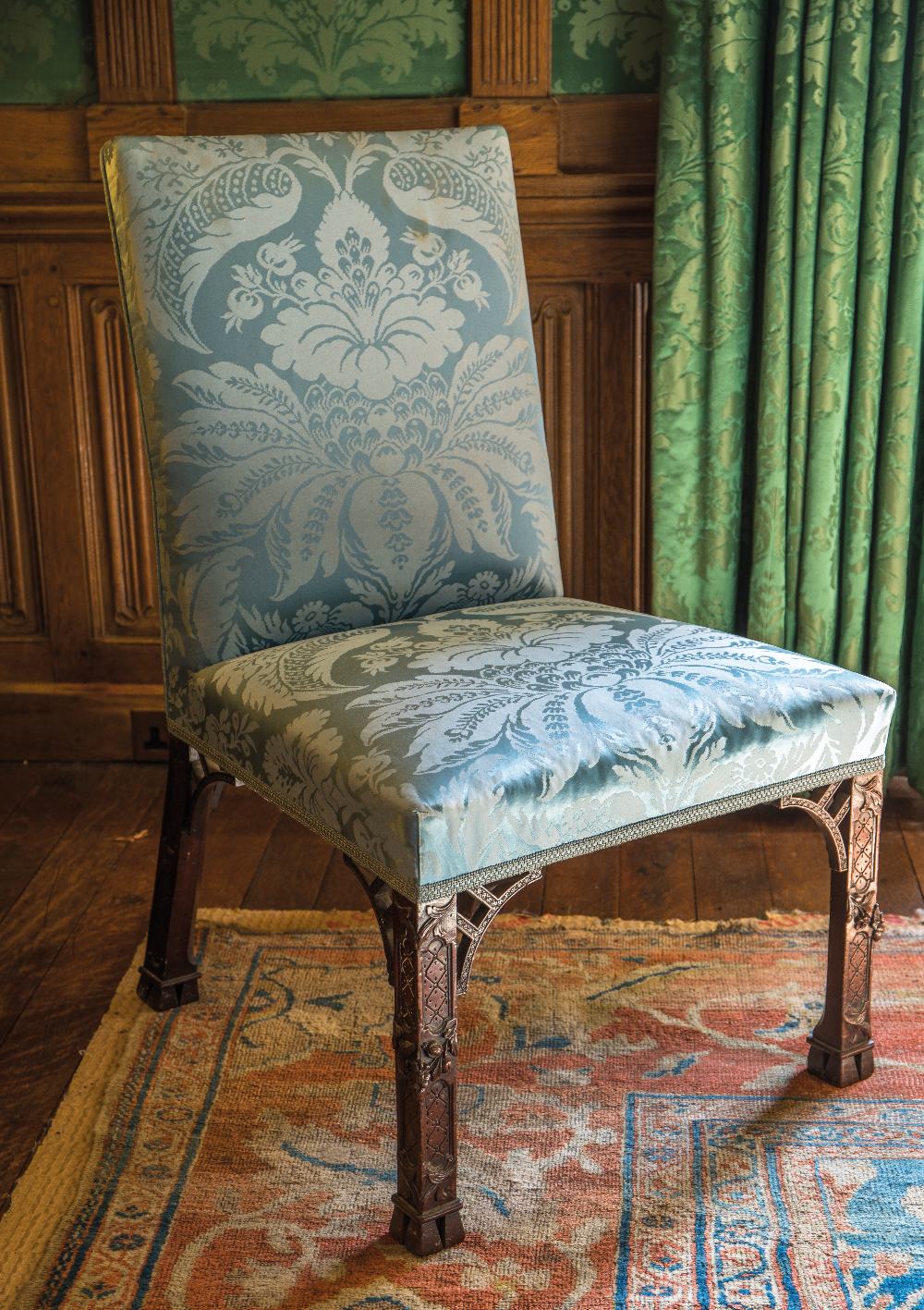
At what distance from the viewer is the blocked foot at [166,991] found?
5.89 ft

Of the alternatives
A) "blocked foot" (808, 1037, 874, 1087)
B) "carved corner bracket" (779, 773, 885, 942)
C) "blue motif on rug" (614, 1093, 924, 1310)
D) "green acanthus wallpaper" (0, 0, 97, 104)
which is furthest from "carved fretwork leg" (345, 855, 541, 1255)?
"green acanthus wallpaper" (0, 0, 97, 104)

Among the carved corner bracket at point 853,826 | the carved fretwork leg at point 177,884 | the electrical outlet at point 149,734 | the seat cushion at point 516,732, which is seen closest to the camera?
the seat cushion at point 516,732

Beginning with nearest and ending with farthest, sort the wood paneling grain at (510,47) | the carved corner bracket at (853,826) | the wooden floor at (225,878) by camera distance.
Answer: the carved corner bracket at (853,826) < the wooden floor at (225,878) < the wood paneling grain at (510,47)

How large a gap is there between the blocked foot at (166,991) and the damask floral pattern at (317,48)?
145 centimetres

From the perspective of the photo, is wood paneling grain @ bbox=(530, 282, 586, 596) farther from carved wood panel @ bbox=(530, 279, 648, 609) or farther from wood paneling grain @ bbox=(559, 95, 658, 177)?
wood paneling grain @ bbox=(559, 95, 658, 177)

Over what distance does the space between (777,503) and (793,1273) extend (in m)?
1.26

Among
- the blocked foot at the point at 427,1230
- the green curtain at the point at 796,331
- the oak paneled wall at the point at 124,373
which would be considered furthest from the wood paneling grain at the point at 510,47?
the blocked foot at the point at 427,1230

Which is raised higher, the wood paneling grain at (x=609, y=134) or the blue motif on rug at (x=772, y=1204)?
the wood paneling grain at (x=609, y=134)

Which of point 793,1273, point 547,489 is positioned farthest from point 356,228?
point 793,1273

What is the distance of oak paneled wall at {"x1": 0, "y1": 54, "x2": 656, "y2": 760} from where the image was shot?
233 cm

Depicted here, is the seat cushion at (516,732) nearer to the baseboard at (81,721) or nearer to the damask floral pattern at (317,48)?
the baseboard at (81,721)

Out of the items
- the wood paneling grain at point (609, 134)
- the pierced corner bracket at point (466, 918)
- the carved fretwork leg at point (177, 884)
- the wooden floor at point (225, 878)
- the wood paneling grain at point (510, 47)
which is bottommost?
the wooden floor at point (225, 878)

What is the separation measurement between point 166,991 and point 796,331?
137 centimetres

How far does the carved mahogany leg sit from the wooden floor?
530 millimetres
